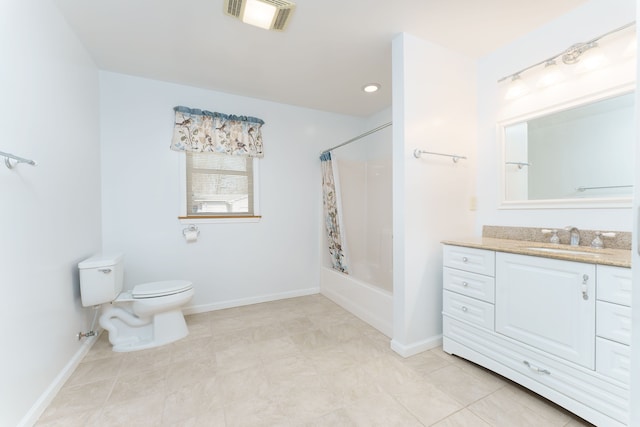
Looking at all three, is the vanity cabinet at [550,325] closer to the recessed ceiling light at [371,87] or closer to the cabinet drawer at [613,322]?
the cabinet drawer at [613,322]

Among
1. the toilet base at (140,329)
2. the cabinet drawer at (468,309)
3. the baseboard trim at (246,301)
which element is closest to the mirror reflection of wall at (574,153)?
the cabinet drawer at (468,309)

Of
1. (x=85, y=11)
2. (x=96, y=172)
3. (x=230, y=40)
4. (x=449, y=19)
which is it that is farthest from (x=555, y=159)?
(x=96, y=172)

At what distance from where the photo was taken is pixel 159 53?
217 centimetres

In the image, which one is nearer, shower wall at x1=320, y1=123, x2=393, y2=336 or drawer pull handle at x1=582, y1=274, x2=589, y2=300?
drawer pull handle at x1=582, y1=274, x2=589, y2=300

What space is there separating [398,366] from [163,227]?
8.01 feet

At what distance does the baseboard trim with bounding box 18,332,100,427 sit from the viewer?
1314 millimetres

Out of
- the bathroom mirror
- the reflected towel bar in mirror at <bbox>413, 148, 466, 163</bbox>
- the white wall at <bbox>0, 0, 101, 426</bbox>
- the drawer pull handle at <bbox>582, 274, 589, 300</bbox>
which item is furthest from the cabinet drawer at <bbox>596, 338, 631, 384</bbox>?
the white wall at <bbox>0, 0, 101, 426</bbox>

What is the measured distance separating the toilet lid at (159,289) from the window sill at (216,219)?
674mm

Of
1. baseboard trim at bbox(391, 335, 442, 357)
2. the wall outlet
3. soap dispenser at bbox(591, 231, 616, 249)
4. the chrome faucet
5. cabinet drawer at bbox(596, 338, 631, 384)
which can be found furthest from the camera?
the wall outlet

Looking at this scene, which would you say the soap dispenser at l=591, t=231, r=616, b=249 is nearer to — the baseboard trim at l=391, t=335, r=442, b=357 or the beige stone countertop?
the beige stone countertop

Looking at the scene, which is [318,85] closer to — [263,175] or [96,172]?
[263,175]

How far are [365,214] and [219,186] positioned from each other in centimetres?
183

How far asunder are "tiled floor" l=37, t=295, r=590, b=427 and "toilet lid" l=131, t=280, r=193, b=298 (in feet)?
1.39

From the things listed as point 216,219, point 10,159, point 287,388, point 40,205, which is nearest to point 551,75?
point 287,388
